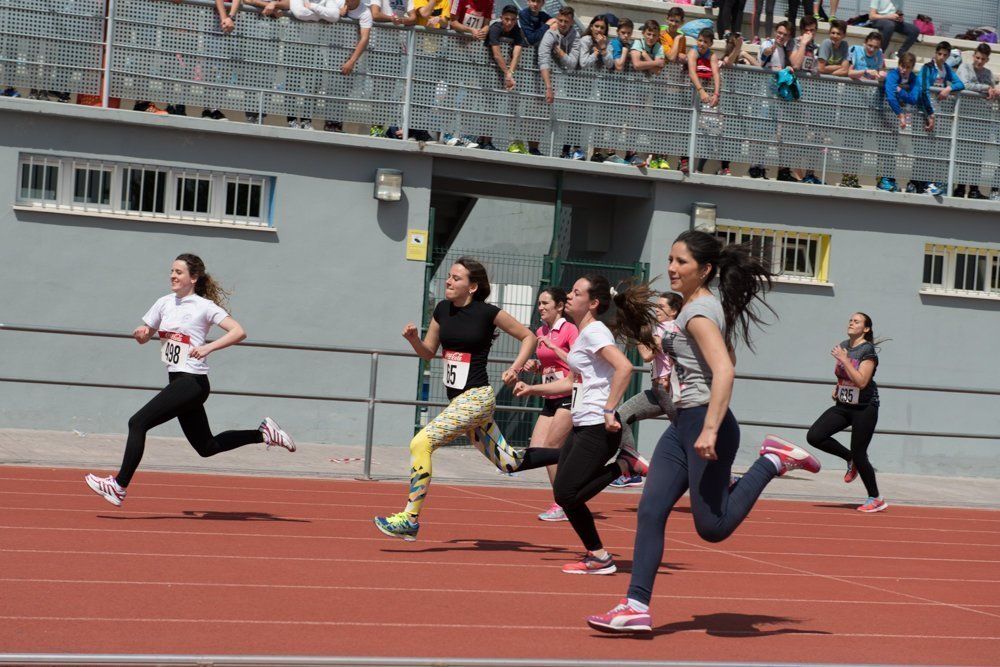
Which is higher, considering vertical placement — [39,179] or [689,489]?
[39,179]

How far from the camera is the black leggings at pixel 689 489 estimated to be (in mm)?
6508

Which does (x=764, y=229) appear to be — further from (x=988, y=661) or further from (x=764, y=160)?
(x=988, y=661)

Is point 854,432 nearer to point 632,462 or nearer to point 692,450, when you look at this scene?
point 632,462

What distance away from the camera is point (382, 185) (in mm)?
16797

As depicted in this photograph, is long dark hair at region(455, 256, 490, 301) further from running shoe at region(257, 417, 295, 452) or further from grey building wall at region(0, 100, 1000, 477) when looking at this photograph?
grey building wall at region(0, 100, 1000, 477)

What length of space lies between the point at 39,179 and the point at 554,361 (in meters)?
8.10

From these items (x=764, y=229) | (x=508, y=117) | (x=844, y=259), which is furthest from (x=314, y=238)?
(x=844, y=259)

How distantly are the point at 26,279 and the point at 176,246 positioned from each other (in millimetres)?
1764

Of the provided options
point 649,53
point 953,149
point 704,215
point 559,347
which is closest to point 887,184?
point 953,149

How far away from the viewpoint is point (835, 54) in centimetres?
1966

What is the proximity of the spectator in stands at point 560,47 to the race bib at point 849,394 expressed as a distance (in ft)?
20.0

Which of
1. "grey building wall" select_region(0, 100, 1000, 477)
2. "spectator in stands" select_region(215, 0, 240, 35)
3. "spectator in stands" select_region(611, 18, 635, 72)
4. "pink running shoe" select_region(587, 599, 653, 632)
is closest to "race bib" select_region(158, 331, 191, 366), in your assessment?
"pink running shoe" select_region(587, 599, 653, 632)

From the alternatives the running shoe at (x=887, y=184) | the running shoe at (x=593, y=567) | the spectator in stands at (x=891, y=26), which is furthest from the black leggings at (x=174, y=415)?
the spectator in stands at (x=891, y=26)

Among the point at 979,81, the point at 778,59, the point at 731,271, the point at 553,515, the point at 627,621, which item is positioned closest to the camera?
the point at 627,621
